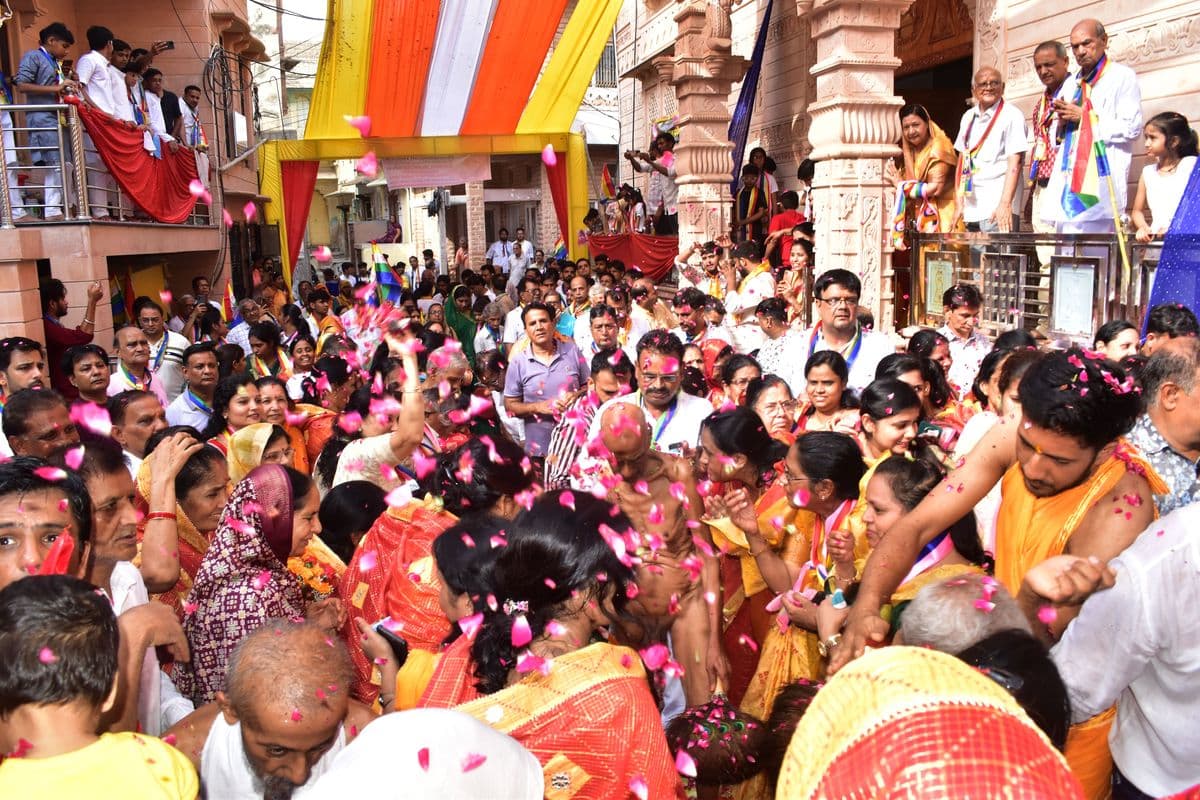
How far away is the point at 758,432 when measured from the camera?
11.5ft

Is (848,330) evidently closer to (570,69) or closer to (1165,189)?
(1165,189)

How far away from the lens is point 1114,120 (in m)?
6.04

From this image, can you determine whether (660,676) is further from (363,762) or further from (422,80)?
(422,80)

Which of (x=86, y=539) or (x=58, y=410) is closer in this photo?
(x=86, y=539)

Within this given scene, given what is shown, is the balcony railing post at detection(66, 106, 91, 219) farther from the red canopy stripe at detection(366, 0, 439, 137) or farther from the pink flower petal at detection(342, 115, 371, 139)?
the red canopy stripe at detection(366, 0, 439, 137)

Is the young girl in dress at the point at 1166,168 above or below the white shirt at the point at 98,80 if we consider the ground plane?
below

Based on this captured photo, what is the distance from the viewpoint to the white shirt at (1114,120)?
602 centimetres

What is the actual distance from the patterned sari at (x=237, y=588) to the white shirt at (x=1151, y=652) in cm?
197

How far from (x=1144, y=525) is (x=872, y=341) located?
2929 millimetres

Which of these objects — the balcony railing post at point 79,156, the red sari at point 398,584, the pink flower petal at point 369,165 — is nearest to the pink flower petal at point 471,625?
the red sari at point 398,584

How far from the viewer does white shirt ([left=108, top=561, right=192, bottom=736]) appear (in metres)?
2.29

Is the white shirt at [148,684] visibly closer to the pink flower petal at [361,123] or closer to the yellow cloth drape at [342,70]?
the yellow cloth drape at [342,70]

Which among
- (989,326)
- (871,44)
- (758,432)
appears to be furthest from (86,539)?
(871,44)

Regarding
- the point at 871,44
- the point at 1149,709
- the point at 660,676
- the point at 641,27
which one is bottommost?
the point at 660,676
